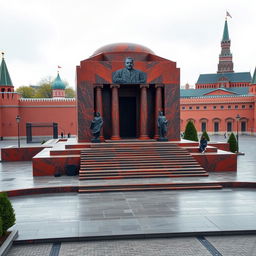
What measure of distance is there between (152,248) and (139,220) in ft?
5.19

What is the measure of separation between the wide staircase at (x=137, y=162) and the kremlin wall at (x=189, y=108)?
7.55 m

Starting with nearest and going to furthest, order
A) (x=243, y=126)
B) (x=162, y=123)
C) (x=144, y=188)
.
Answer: (x=144, y=188), (x=162, y=123), (x=243, y=126)

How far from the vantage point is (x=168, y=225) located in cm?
802

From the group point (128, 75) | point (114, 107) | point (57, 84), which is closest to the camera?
point (114, 107)

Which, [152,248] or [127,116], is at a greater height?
[127,116]

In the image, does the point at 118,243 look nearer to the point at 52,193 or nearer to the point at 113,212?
the point at 113,212

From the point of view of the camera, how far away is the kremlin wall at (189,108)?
41906 millimetres

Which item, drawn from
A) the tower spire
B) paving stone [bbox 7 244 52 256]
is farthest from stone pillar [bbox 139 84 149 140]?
the tower spire

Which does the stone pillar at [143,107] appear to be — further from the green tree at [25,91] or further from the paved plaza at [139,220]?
the green tree at [25,91]

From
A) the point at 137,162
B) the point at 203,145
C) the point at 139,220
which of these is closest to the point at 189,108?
the point at 203,145

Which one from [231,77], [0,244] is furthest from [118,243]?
[231,77]

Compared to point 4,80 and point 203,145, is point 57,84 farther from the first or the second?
point 203,145

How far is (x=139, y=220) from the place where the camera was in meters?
8.41

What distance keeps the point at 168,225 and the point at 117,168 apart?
6356 millimetres
